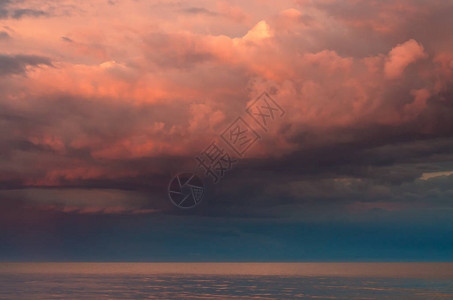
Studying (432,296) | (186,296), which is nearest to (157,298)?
(186,296)

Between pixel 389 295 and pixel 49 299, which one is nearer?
pixel 49 299

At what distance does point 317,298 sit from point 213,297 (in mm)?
17248

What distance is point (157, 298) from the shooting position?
86.7m

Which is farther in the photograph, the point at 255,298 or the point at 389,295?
the point at 389,295

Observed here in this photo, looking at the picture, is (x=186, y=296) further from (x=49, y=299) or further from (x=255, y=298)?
(x=49, y=299)

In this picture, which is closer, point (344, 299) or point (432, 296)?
point (344, 299)

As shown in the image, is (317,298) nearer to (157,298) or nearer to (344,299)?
(344,299)

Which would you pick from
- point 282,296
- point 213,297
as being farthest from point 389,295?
point 213,297

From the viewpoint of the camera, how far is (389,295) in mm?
94750

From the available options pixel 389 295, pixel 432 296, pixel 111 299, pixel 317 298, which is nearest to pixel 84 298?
pixel 111 299

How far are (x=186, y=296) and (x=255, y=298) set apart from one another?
41.2ft

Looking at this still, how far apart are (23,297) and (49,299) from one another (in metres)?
8.05

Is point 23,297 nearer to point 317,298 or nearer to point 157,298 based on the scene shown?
point 157,298

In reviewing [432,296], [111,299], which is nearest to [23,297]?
[111,299]
